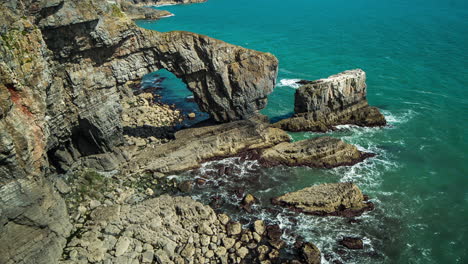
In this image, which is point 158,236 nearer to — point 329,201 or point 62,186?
point 62,186

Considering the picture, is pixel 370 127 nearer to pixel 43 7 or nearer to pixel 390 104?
pixel 390 104

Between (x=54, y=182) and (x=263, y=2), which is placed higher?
(x=263, y=2)

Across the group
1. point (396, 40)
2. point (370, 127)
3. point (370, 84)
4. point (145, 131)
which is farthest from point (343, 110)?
point (396, 40)

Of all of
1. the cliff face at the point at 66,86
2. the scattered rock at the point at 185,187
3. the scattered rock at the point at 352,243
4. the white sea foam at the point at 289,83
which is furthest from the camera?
the white sea foam at the point at 289,83

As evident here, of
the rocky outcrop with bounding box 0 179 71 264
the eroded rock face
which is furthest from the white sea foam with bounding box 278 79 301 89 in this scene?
the rocky outcrop with bounding box 0 179 71 264

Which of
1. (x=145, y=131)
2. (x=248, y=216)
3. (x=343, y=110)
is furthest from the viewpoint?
(x=343, y=110)

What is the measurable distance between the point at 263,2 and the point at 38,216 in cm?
15270

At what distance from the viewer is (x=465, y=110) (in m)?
47.2

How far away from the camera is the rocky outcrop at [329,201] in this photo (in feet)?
96.8

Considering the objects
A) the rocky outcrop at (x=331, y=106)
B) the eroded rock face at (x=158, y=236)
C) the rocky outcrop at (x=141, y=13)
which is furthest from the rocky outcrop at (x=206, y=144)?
the rocky outcrop at (x=141, y=13)

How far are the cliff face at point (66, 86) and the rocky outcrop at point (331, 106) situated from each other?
576cm

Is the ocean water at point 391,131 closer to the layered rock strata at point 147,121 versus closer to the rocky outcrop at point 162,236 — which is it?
the rocky outcrop at point 162,236

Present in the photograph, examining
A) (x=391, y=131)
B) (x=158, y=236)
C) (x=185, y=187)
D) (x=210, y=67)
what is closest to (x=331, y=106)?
(x=391, y=131)

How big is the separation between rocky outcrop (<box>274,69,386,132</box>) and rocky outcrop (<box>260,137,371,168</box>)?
6351 mm
